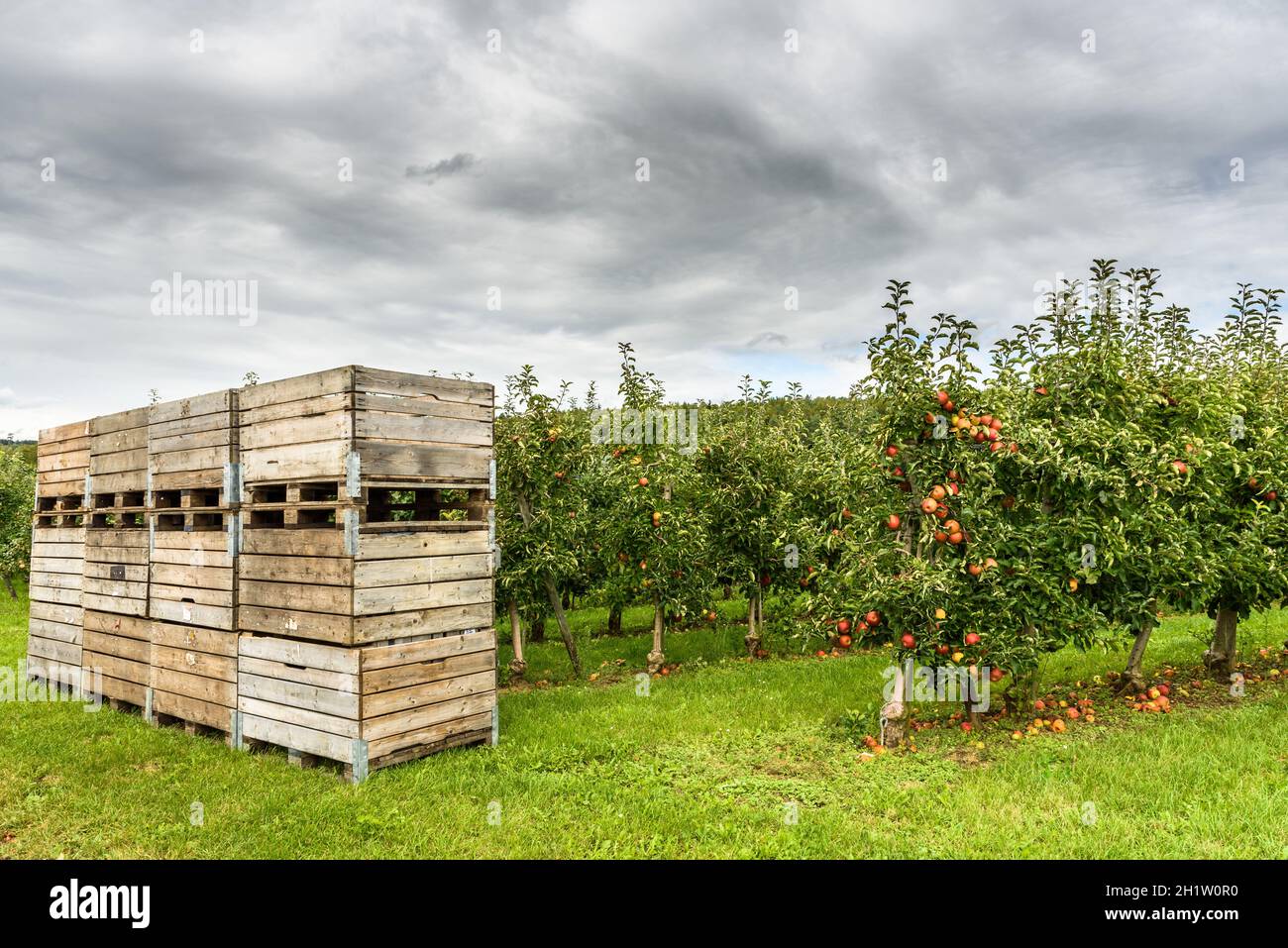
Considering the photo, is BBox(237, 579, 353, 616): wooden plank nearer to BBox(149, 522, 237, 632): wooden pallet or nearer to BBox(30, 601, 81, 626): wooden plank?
BBox(149, 522, 237, 632): wooden pallet

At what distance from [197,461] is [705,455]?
769 centimetres

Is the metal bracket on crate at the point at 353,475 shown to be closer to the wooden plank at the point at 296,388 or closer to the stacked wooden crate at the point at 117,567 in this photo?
the wooden plank at the point at 296,388

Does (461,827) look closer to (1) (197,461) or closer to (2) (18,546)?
(1) (197,461)

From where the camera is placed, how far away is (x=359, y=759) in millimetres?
7301

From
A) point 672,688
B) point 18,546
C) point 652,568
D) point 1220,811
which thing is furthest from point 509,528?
point 18,546

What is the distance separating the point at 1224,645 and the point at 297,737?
11379mm

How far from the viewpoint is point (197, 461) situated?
9312 mm

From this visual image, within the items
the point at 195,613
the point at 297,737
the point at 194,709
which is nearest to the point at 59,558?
the point at 195,613

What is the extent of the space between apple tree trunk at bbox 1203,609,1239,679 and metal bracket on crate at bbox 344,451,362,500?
1078 centimetres

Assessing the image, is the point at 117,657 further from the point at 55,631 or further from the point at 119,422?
the point at 119,422

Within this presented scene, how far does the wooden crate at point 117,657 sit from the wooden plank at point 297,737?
2.47 m

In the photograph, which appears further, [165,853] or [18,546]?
[18,546]

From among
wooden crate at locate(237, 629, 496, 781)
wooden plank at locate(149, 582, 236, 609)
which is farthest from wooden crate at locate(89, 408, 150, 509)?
wooden crate at locate(237, 629, 496, 781)

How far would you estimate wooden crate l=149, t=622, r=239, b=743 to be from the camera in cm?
873
